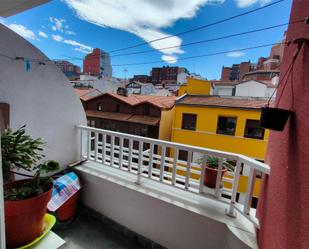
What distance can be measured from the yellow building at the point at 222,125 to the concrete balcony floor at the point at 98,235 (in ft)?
19.5

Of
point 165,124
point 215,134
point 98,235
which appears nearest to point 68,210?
point 98,235

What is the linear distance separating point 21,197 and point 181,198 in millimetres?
1361

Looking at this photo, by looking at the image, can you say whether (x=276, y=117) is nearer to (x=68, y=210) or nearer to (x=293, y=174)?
(x=293, y=174)

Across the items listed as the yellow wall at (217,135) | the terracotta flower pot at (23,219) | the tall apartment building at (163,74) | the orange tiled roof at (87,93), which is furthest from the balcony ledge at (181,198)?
the tall apartment building at (163,74)

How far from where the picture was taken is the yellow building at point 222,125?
289 inches

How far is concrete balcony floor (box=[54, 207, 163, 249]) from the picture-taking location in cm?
172

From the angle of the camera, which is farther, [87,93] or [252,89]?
[87,93]

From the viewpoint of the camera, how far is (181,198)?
1711mm

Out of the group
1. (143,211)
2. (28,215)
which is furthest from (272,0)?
(28,215)

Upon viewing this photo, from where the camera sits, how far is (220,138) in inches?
316

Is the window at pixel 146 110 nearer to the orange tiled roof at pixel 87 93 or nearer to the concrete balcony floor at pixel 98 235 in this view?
the orange tiled roof at pixel 87 93

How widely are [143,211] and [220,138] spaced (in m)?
7.10

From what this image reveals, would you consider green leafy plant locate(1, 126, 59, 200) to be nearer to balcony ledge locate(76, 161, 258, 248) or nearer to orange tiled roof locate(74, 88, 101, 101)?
balcony ledge locate(76, 161, 258, 248)

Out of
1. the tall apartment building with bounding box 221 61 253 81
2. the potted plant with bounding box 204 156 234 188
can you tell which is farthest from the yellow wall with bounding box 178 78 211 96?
the potted plant with bounding box 204 156 234 188
